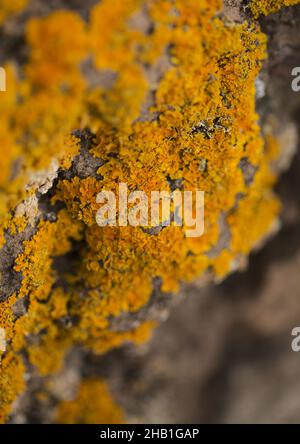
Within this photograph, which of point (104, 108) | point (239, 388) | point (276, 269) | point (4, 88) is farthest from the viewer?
point (239, 388)

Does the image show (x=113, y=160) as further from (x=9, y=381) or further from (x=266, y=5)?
(x=9, y=381)

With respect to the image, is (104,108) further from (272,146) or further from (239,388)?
(239,388)

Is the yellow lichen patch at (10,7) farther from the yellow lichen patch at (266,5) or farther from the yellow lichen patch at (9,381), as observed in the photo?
the yellow lichen patch at (9,381)

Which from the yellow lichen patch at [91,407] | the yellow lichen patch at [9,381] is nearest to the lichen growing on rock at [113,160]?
the yellow lichen patch at [9,381]

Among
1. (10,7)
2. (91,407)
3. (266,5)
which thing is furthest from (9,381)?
(266,5)
